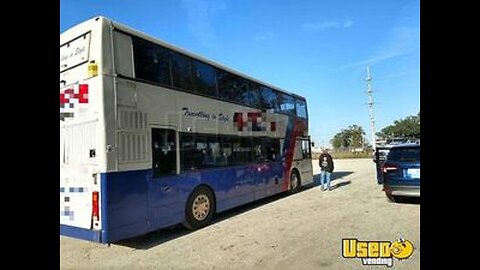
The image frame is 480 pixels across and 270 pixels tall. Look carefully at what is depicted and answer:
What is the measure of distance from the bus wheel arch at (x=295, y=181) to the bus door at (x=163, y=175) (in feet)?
21.7

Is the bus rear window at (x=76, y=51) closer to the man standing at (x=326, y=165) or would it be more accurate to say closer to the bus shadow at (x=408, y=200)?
the bus shadow at (x=408, y=200)

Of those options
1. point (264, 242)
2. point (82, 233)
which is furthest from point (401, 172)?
point (82, 233)

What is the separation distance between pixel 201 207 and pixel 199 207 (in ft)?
→ 0.25

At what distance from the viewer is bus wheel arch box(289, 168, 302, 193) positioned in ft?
42.3

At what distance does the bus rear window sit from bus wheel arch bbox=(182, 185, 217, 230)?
3.17m

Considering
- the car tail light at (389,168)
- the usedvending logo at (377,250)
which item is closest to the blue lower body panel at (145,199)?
the usedvending logo at (377,250)

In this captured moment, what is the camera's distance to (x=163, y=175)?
671cm

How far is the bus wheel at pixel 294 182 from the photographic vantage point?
12.9m

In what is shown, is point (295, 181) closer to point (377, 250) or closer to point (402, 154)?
point (402, 154)

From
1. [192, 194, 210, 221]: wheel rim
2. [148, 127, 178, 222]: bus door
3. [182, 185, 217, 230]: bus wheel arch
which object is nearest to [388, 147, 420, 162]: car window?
[182, 185, 217, 230]: bus wheel arch

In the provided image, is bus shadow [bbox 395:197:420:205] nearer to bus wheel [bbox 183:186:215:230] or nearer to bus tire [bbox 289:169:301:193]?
bus tire [bbox 289:169:301:193]

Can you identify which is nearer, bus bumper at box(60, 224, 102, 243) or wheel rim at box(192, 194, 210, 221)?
bus bumper at box(60, 224, 102, 243)
